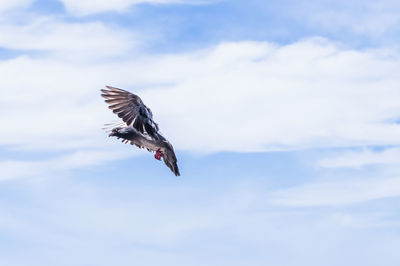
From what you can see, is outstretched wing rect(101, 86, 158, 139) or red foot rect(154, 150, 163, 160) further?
red foot rect(154, 150, 163, 160)

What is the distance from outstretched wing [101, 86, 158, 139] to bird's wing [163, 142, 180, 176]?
0.91 meters

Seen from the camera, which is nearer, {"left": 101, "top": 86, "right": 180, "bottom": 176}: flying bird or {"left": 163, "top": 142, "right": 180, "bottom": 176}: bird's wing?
{"left": 101, "top": 86, "right": 180, "bottom": 176}: flying bird

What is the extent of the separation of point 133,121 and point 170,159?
2.84 meters

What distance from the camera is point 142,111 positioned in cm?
4266

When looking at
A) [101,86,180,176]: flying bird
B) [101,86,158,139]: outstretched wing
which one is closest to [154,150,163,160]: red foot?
[101,86,180,176]: flying bird

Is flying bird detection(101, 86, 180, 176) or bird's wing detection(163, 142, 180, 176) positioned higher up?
flying bird detection(101, 86, 180, 176)

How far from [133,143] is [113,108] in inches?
84.7

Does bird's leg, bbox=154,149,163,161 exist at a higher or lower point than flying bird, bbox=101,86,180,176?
lower

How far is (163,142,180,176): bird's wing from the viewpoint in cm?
4322

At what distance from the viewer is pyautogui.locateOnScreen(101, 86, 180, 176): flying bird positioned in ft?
139

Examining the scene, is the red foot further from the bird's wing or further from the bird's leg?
the bird's wing

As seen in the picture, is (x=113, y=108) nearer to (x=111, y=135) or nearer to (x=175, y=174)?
(x=111, y=135)

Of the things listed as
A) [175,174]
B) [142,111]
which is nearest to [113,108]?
[142,111]

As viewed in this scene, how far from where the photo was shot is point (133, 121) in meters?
42.4
